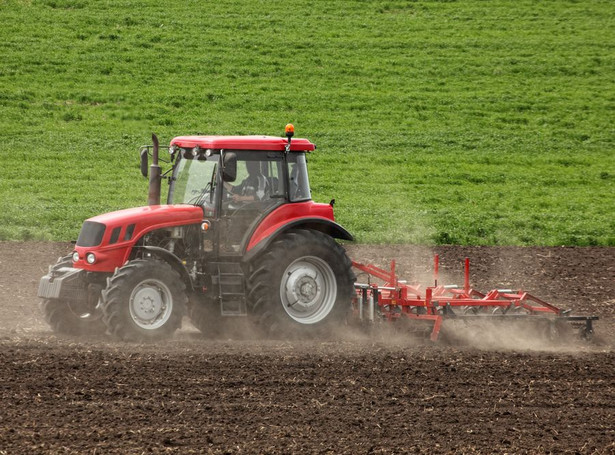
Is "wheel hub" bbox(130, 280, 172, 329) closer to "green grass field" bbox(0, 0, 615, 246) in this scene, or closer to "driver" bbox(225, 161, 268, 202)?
"driver" bbox(225, 161, 268, 202)

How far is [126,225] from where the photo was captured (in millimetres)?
10688

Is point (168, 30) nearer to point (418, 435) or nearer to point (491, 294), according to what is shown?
point (491, 294)

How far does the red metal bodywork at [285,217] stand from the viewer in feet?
36.4

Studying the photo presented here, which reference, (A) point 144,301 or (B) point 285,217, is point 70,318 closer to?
(A) point 144,301

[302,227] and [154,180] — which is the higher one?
[154,180]

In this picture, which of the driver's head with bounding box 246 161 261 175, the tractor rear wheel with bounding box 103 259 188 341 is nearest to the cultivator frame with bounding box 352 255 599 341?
the driver's head with bounding box 246 161 261 175

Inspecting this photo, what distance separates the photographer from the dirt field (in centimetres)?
738

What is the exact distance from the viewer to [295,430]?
7613 millimetres

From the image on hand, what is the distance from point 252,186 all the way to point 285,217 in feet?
1.70

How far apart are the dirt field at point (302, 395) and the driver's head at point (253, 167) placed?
192 cm

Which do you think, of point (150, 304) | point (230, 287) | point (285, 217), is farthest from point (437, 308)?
point (150, 304)

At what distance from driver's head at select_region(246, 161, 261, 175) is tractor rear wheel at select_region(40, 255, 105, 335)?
2.31m

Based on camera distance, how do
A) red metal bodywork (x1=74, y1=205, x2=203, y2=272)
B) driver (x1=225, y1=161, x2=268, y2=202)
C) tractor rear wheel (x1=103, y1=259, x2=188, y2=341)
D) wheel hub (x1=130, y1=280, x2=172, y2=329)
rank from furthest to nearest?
1. driver (x1=225, y1=161, x2=268, y2=202)
2. red metal bodywork (x1=74, y1=205, x2=203, y2=272)
3. wheel hub (x1=130, y1=280, x2=172, y2=329)
4. tractor rear wheel (x1=103, y1=259, x2=188, y2=341)

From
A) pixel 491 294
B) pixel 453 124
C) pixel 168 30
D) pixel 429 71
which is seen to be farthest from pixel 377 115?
pixel 491 294
